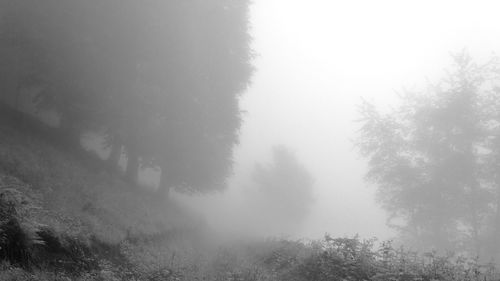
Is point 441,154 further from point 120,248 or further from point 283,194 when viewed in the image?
point 283,194

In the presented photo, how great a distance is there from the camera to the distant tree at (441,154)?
1591 centimetres

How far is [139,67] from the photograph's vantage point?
792 inches

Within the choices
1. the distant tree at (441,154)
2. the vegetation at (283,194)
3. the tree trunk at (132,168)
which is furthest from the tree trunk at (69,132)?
the vegetation at (283,194)

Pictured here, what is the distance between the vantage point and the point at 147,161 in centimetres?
2222

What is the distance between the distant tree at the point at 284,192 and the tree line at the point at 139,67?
32.4 meters

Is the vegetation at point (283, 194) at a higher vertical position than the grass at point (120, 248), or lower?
higher

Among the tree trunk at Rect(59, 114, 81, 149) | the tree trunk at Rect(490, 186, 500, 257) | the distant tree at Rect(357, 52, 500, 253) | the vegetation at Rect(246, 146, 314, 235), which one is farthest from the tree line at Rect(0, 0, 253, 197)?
the vegetation at Rect(246, 146, 314, 235)

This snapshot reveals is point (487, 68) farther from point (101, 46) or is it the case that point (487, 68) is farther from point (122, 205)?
point (101, 46)

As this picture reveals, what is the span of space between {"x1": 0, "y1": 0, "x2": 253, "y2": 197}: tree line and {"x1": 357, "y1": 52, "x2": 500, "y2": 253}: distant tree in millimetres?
8456

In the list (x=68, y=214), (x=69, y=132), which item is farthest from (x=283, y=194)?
(x=68, y=214)

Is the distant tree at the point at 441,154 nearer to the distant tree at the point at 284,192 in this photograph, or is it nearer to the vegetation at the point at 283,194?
the vegetation at the point at 283,194

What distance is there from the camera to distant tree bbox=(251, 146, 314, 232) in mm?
53750

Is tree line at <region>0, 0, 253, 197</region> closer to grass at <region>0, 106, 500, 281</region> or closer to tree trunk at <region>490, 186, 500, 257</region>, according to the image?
grass at <region>0, 106, 500, 281</region>

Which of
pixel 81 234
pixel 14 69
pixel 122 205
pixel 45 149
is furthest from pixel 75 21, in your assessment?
pixel 81 234
